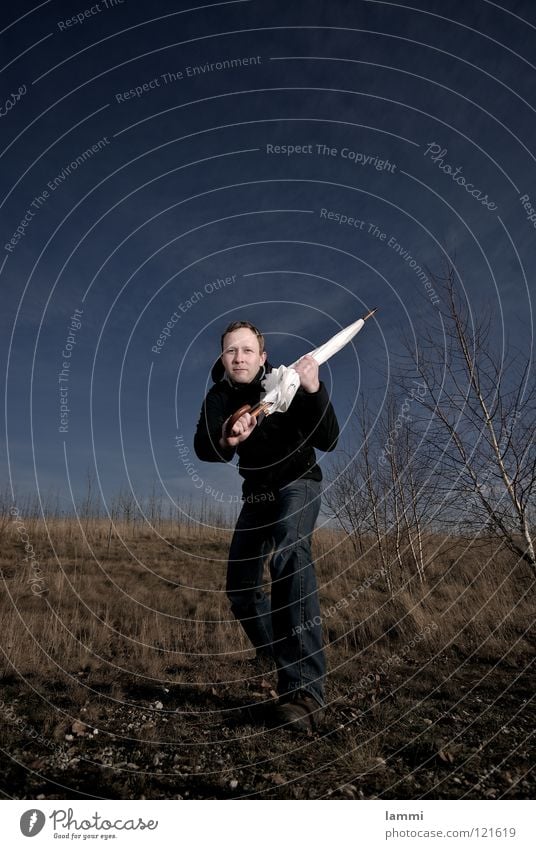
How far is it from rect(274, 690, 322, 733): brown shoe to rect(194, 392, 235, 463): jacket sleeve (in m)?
2.41

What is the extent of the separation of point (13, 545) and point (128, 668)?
13.4 m

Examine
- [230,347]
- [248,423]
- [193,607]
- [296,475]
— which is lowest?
[193,607]

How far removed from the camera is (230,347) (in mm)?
5875

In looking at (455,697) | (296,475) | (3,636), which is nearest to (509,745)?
(455,697)

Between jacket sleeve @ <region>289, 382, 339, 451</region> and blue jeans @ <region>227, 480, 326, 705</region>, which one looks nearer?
blue jeans @ <region>227, 480, 326, 705</region>

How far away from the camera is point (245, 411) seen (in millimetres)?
4914

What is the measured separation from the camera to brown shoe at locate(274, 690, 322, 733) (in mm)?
4309

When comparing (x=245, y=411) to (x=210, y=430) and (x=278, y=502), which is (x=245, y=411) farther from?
(x=278, y=502)

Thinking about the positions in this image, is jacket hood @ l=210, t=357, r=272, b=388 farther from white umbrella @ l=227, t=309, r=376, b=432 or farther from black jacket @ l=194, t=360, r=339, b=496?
white umbrella @ l=227, t=309, r=376, b=432

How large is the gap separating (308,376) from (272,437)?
801 mm

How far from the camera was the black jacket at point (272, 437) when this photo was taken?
5273 mm

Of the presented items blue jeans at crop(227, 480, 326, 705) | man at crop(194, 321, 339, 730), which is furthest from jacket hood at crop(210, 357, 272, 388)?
blue jeans at crop(227, 480, 326, 705)

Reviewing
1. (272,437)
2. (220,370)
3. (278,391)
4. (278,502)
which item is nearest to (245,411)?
(278,391)
